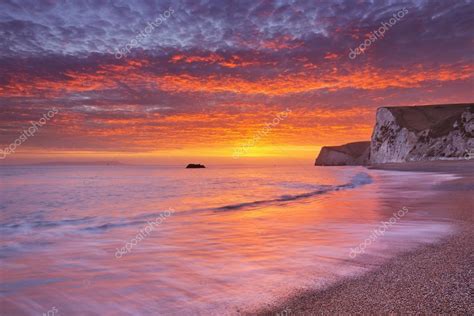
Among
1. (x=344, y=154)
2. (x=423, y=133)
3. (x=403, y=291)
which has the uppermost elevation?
(x=423, y=133)

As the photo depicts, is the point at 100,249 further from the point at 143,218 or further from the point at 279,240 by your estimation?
the point at 143,218

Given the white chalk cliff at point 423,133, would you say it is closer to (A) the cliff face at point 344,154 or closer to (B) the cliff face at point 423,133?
(B) the cliff face at point 423,133

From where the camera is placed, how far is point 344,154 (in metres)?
155

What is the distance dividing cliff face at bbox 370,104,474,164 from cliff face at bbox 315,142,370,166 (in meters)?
58.9

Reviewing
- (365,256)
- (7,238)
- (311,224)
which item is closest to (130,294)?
(365,256)

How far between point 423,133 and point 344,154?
262 feet

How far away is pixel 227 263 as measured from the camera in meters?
5.90

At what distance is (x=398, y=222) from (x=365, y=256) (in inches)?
159

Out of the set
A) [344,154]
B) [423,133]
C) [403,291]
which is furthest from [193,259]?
[344,154]

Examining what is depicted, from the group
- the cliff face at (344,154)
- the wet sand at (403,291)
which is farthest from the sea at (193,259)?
the cliff face at (344,154)

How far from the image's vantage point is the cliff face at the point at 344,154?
151 metres

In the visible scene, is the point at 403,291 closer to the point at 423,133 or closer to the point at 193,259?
the point at 193,259

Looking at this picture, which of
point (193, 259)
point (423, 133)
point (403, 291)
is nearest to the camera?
point (403, 291)

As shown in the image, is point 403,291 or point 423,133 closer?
point 403,291
